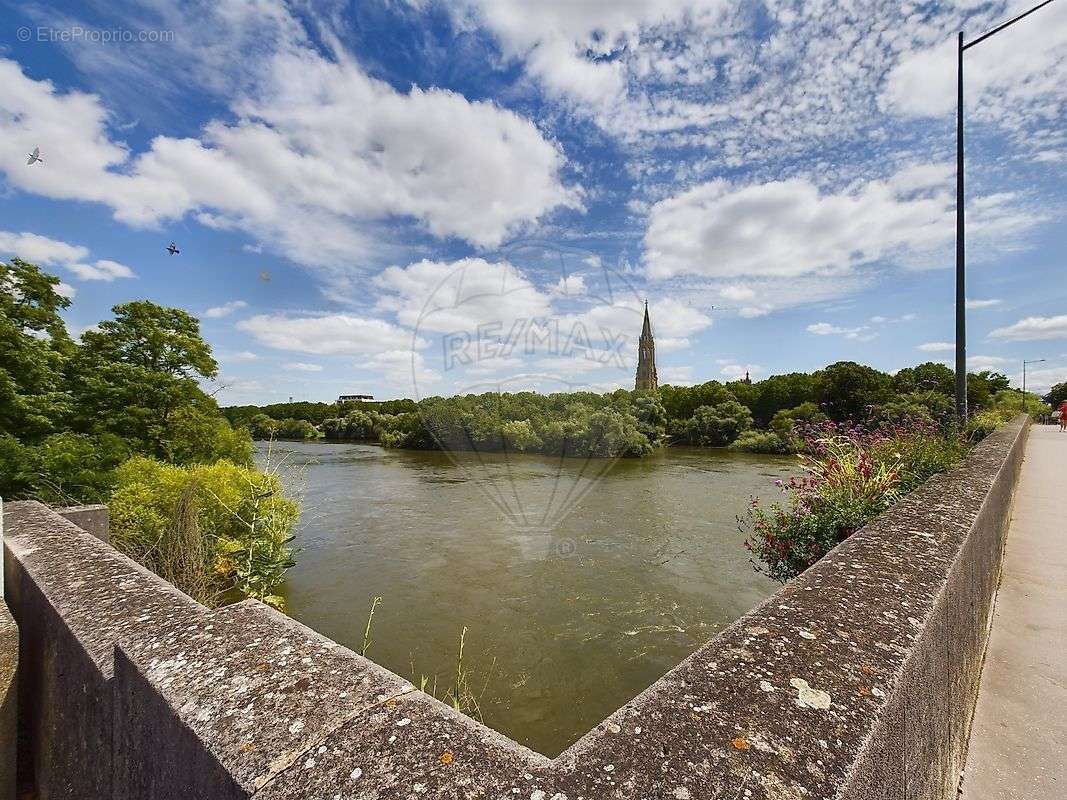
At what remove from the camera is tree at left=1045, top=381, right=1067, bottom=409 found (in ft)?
192

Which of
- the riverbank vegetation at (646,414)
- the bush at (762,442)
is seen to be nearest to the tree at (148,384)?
the riverbank vegetation at (646,414)

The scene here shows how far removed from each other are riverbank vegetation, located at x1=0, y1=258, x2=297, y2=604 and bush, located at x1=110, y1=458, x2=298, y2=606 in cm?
2

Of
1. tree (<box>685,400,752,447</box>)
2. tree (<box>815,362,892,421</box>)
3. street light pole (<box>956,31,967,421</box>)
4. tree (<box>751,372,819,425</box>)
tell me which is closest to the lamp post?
street light pole (<box>956,31,967,421</box>)

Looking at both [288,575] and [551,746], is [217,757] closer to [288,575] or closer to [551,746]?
[551,746]

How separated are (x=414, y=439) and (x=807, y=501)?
43087 millimetres

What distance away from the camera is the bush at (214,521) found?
742 centimetres

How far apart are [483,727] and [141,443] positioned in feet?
52.2

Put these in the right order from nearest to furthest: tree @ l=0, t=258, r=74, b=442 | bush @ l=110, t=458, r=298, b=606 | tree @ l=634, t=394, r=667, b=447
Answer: bush @ l=110, t=458, r=298, b=606, tree @ l=0, t=258, r=74, b=442, tree @ l=634, t=394, r=667, b=447

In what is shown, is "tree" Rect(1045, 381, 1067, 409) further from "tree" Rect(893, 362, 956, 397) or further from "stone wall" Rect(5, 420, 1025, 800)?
"stone wall" Rect(5, 420, 1025, 800)

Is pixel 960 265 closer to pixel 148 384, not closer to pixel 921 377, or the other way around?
pixel 148 384

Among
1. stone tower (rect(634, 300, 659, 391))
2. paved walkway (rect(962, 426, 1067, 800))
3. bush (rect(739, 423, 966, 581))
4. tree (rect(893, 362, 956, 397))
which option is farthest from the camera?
tree (rect(893, 362, 956, 397))

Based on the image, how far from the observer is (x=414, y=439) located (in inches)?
1802

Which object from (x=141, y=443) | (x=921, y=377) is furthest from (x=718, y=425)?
(x=141, y=443)

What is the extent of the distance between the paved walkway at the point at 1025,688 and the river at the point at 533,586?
13.4 ft
